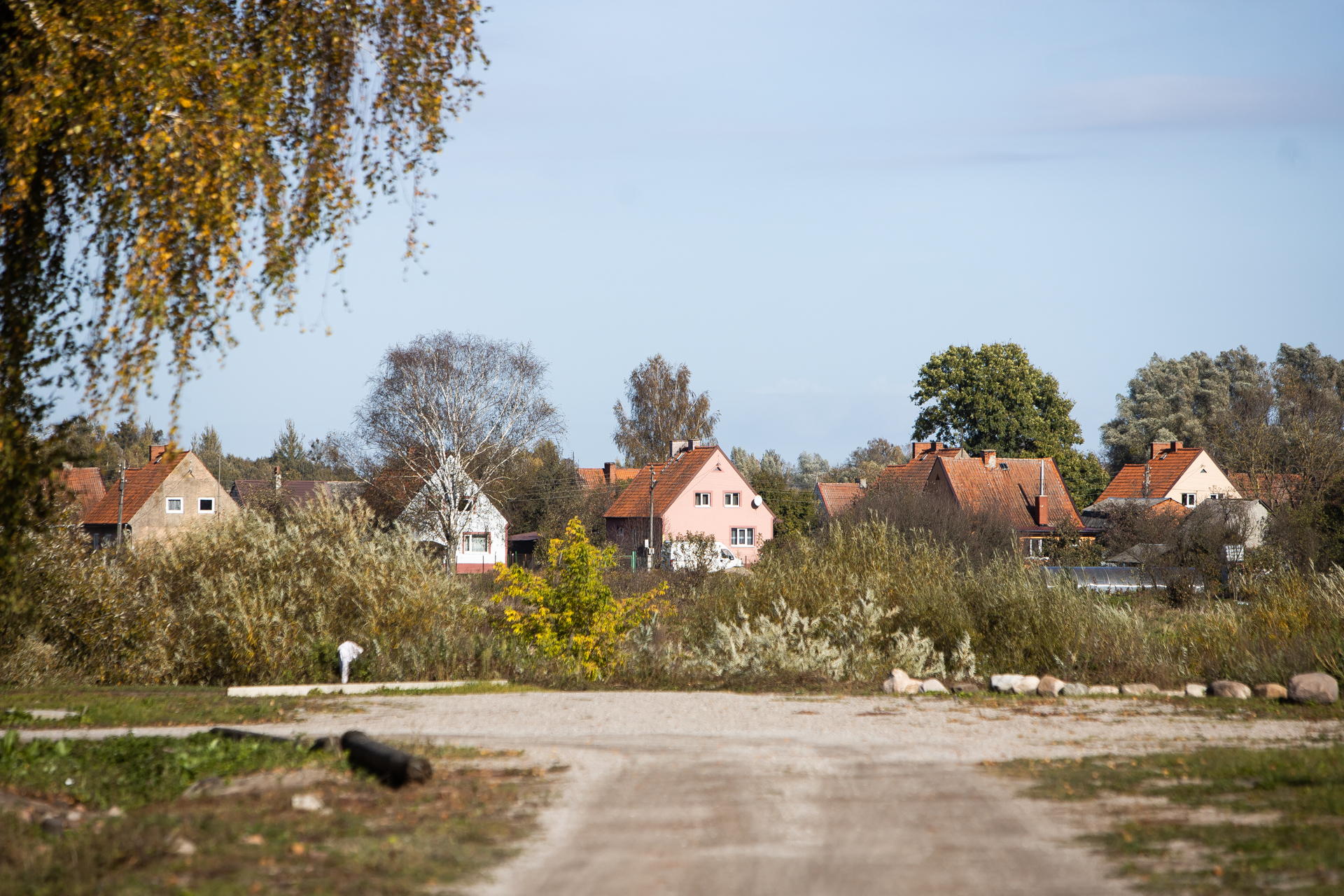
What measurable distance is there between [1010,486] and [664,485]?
17918 mm

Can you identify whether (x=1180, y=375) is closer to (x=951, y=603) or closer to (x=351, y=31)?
(x=951, y=603)

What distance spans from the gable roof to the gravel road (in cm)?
4514

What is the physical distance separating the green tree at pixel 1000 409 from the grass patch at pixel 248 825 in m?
63.9

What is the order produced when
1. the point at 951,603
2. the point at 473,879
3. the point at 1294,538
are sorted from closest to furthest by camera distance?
the point at 473,879 < the point at 951,603 < the point at 1294,538

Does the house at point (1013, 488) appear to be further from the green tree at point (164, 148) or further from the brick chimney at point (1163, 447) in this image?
the green tree at point (164, 148)

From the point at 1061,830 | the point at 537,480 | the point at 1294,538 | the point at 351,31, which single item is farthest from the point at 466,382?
the point at 1061,830

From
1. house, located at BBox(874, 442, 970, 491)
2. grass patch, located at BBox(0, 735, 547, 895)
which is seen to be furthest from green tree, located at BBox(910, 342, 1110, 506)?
grass patch, located at BBox(0, 735, 547, 895)

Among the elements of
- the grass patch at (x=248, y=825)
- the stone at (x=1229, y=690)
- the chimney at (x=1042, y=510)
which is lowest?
the stone at (x=1229, y=690)

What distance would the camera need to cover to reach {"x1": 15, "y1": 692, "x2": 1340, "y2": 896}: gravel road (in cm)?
589

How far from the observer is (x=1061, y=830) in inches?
266

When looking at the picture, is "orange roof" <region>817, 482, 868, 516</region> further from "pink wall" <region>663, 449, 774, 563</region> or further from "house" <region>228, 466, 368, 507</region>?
"house" <region>228, 466, 368, 507</region>

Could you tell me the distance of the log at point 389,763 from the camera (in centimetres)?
774

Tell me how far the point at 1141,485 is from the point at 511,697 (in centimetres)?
5484

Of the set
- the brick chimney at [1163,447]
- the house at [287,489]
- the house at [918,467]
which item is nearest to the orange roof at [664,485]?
the house at [918,467]
